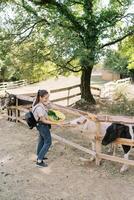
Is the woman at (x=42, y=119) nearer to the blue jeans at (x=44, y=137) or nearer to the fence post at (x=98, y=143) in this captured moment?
the blue jeans at (x=44, y=137)

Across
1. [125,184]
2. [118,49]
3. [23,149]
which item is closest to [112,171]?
[125,184]

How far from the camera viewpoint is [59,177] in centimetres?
623

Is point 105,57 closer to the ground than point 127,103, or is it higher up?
higher up

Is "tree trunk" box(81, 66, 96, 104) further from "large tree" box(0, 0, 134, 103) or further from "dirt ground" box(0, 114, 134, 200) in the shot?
"dirt ground" box(0, 114, 134, 200)

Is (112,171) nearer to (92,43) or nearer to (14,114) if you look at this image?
(14,114)

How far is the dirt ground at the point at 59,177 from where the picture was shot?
18.2ft

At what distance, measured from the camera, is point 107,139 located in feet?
21.2

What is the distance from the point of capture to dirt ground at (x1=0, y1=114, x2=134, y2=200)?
5.55 metres

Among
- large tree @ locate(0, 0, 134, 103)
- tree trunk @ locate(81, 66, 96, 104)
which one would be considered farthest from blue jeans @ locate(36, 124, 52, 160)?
tree trunk @ locate(81, 66, 96, 104)

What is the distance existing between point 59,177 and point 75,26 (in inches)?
327

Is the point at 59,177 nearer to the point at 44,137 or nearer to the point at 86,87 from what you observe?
the point at 44,137

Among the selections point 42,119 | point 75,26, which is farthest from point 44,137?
point 75,26

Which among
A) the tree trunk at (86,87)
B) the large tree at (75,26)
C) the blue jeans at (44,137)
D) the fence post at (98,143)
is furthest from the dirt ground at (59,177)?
the tree trunk at (86,87)

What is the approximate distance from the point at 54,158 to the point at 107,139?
1.37 metres
